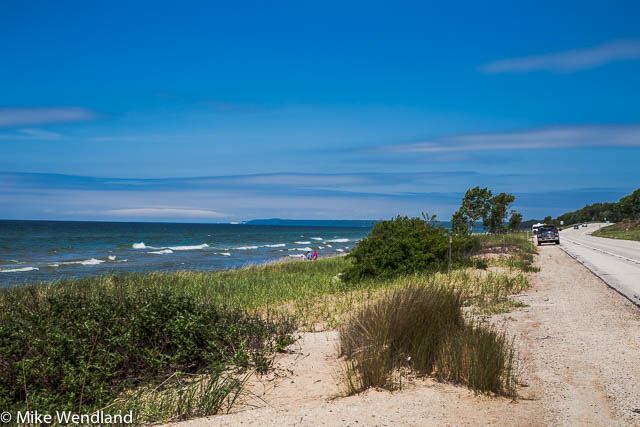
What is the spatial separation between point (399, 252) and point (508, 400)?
12095 millimetres

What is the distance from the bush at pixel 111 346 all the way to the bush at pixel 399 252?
30.6 feet

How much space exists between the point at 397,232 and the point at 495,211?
3144 cm

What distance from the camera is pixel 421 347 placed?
618cm

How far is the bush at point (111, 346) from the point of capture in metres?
5.64

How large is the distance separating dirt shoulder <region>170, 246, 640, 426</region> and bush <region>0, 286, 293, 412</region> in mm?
768

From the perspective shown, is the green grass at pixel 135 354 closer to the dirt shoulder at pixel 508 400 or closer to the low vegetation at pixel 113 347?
the low vegetation at pixel 113 347

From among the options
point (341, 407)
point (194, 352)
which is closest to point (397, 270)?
point (194, 352)

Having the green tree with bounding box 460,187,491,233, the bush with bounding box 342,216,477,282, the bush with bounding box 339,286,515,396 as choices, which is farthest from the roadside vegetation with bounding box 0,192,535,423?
the green tree with bounding box 460,187,491,233

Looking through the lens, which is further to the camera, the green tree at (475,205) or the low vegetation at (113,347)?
the green tree at (475,205)

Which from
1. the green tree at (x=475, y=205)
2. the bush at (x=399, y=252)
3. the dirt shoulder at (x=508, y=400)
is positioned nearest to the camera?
the dirt shoulder at (x=508, y=400)

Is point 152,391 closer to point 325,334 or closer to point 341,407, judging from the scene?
point 341,407

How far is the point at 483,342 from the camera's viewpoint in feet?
18.9

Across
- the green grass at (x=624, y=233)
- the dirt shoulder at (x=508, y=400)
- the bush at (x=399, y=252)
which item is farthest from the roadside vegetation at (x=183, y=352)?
the green grass at (x=624, y=233)

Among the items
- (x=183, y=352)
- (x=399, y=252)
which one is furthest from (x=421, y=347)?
(x=399, y=252)
